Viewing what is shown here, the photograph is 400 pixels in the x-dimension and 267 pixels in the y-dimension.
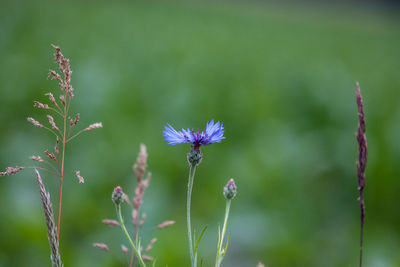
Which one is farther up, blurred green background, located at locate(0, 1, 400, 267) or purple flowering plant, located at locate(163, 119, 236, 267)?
blurred green background, located at locate(0, 1, 400, 267)

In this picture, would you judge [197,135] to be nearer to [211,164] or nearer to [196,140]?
[196,140]

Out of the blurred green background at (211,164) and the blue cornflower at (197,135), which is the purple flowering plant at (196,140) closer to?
the blue cornflower at (197,135)

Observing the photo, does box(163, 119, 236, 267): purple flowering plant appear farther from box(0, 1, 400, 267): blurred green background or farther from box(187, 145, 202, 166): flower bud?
box(0, 1, 400, 267): blurred green background

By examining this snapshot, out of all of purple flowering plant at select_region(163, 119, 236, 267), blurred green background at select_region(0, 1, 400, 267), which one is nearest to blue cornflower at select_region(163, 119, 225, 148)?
purple flowering plant at select_region(163, 119, 236, 267)

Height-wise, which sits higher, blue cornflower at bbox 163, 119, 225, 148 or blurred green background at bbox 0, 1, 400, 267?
blurred green background at bbox 0, 1, 400, 267

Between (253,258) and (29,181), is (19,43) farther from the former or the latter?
(253,258)

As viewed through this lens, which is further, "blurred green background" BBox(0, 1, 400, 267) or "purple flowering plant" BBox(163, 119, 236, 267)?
"blurred green background" BBox(0, 1, 400, 267)

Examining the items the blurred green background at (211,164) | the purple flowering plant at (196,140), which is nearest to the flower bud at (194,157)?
the purple flowering plant at (196,140)

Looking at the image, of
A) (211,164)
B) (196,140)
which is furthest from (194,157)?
(211,164)
